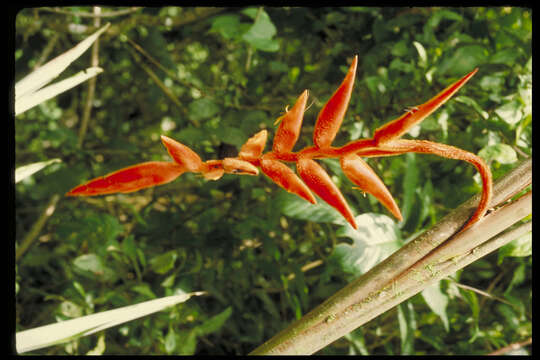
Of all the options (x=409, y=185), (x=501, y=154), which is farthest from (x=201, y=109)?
(x=501, y=154)

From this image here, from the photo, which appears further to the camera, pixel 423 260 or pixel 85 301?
pixel 85 301

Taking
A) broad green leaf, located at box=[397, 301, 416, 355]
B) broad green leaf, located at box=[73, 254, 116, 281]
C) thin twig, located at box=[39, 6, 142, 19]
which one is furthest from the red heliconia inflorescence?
thin twig, located at box=[39, 6, 142, 19]

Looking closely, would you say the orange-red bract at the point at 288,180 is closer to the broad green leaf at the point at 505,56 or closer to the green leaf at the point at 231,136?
the green leaf at the point at 231,136

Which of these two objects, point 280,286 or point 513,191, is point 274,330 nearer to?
point 280,286

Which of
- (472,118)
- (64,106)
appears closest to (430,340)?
(472,118)

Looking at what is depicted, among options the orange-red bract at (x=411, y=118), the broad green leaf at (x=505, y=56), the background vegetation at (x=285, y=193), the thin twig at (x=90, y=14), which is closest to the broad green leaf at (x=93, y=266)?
the background vegetation at (x=285, y=193)

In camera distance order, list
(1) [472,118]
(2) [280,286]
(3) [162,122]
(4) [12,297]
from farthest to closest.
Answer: (3) [162,122]
(2) [280,286]
(1) [472,118]
(4) [12,297]
